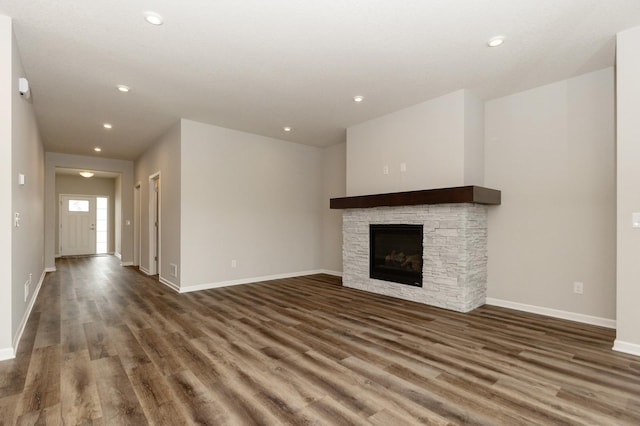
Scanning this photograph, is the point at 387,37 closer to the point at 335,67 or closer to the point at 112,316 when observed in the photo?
the point at 335,67

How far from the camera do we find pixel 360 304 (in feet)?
13.7

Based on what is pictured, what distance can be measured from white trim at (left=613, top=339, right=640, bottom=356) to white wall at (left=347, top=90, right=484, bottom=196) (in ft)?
6.50

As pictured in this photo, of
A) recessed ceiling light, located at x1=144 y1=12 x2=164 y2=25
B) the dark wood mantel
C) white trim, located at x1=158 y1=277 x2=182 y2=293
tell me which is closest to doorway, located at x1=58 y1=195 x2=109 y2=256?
white trim, located at x1=158 y1=277 x2=182 y2=293

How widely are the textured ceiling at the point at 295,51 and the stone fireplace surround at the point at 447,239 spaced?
4.15ft

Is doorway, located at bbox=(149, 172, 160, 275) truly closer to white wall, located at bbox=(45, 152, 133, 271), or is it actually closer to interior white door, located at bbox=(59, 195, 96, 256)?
white wall, located at bbox=(45, 152, 133, 271)

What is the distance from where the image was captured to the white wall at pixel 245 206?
5.08 meters

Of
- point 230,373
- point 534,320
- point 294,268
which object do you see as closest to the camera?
point 230,373

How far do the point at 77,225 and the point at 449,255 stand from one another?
11347mm

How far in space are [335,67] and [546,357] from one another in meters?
3.13

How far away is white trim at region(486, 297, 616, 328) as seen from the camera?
3.32 m

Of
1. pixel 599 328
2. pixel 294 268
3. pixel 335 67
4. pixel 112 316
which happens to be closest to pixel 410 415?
pixel 599 328

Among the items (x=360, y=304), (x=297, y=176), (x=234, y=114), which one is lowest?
(x=360, y=304)

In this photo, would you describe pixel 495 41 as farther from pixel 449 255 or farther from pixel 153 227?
pixel 153 227

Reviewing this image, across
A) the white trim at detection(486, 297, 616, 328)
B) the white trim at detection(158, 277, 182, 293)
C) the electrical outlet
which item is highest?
the electrical outlet
